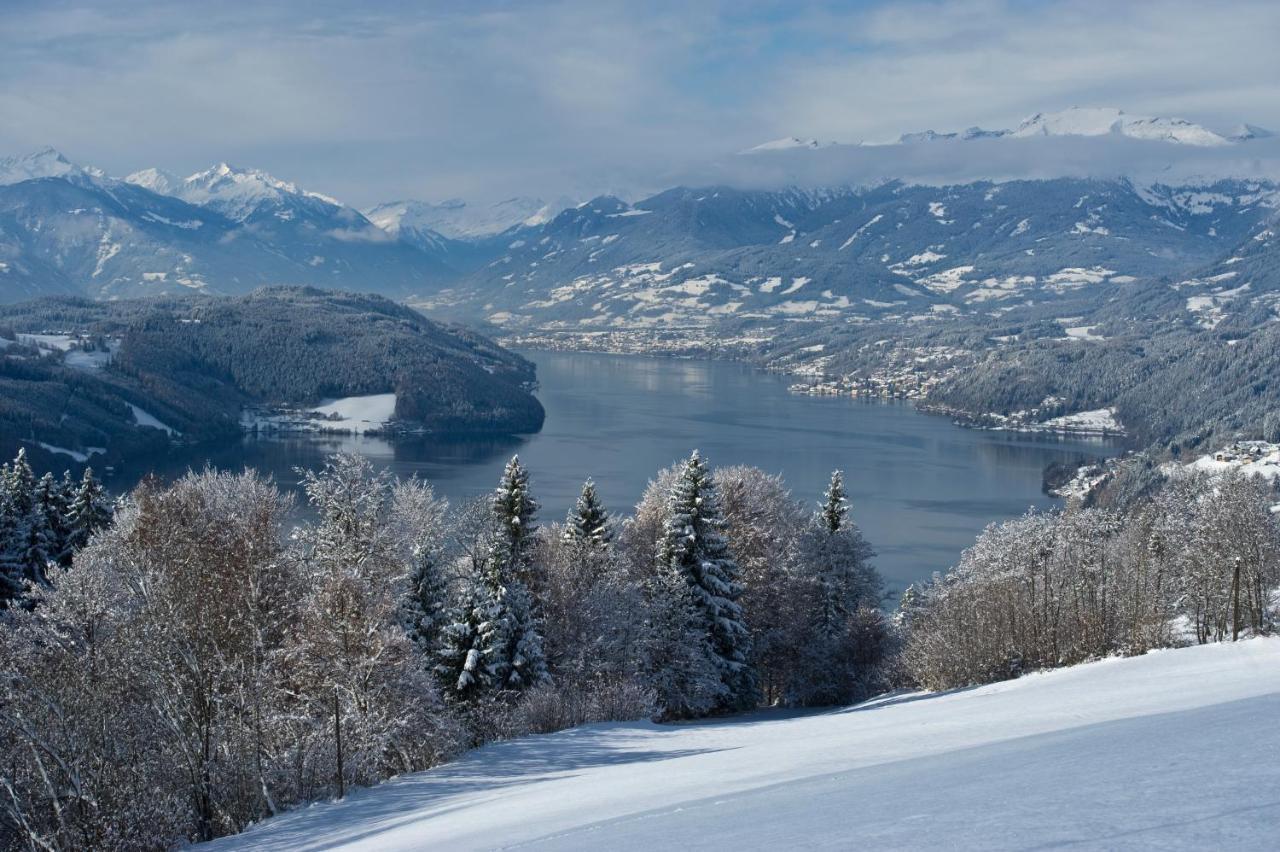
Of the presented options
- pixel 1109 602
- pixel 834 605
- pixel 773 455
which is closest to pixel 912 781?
pixel 1109 602

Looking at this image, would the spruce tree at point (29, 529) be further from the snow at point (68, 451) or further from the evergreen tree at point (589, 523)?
the snow at point (68, 451)

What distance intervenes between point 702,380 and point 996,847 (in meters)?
147

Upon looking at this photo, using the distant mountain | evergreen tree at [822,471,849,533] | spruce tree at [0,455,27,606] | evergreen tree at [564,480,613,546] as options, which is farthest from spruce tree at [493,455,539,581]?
the distant mountain

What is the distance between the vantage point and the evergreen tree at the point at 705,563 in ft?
75.2

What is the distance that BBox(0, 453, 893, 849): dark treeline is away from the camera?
34.7 ft

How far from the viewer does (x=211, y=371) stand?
119688mm

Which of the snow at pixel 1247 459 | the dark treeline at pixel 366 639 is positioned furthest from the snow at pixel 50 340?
the snow at pixel 1247 459

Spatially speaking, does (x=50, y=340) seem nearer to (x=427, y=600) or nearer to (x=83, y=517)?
(x=83, y=517)

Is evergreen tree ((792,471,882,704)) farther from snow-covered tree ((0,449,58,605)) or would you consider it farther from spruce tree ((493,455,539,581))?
snow-covered tree ((0,449,58,605))

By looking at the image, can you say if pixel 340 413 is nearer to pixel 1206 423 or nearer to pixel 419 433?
pixel 419 433

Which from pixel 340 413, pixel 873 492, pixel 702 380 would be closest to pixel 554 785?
pixel 873 492

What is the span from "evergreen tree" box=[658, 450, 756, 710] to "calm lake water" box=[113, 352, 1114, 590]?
25327 mm

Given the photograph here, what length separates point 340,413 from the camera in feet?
357

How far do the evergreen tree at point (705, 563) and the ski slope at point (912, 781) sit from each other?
9.08m
